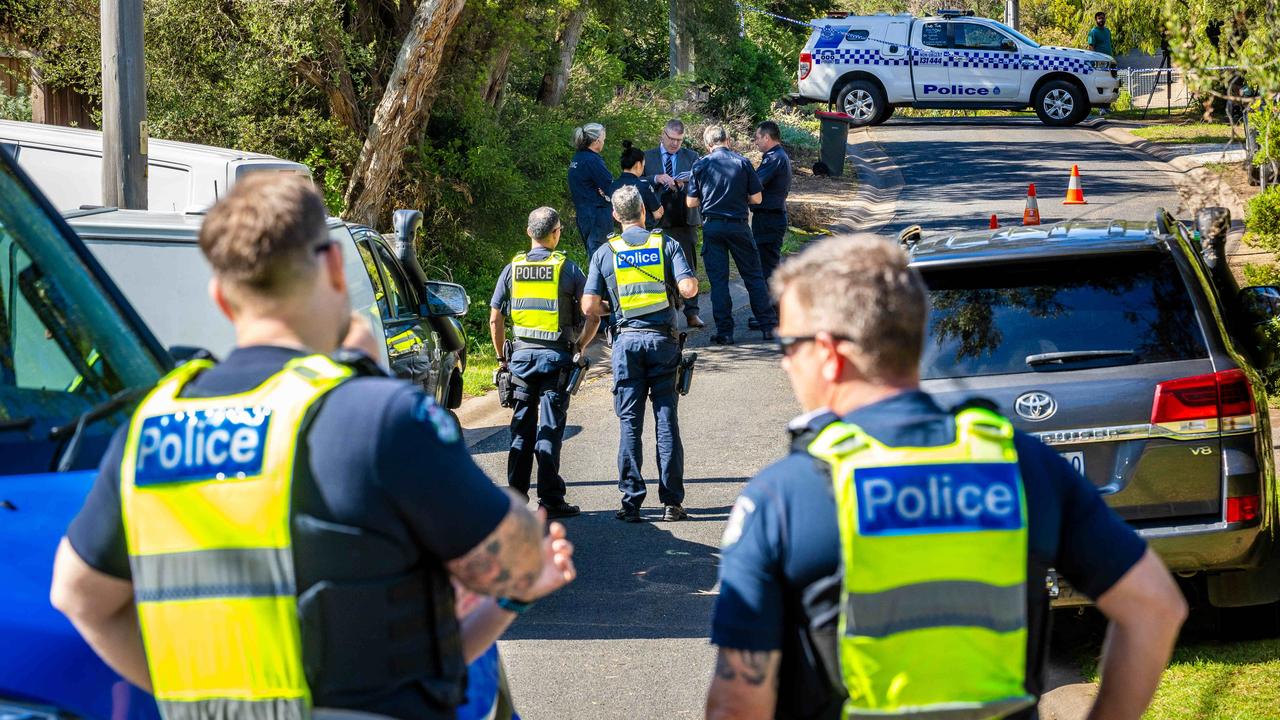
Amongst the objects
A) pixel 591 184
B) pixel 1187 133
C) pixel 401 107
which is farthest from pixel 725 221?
pixel 1187 133

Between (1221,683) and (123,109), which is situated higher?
(123,109)

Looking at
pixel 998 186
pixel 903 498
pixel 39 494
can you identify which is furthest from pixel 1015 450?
pixel 998 186

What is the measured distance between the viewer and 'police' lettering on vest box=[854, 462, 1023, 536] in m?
2.21

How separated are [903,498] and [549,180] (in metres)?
13.9

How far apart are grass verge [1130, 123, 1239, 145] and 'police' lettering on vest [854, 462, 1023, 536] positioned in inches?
1000

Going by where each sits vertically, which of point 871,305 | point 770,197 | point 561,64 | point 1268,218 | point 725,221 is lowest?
point 725,221

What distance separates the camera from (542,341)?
25.8 ft

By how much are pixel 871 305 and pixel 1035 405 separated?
10.4 ft

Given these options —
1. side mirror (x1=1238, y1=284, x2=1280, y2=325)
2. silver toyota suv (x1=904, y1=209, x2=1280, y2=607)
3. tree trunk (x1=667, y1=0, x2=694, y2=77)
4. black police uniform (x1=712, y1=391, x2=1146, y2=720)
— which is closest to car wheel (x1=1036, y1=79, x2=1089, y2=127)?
tree trunk (x1=667, y1=0, x2=694, y2=77)

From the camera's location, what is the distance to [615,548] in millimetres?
7465

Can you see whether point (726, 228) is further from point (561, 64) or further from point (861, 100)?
point (861, 100)

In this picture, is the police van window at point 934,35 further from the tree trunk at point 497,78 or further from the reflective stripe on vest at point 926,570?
the reflective stripe on vest at point 926,570

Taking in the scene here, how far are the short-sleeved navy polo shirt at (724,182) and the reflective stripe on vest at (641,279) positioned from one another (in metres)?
4.93

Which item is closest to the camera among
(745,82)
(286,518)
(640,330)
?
(286,518)
